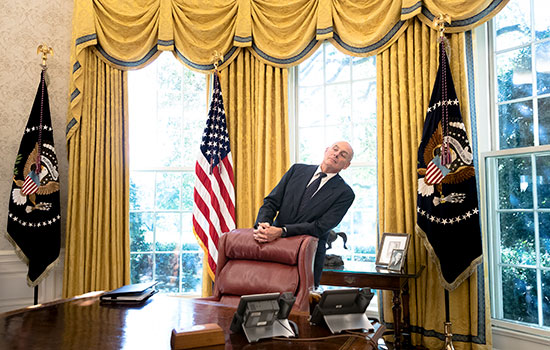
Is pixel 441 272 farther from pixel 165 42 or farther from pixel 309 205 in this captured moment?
pixel 165 42

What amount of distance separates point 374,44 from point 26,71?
3.25 meters

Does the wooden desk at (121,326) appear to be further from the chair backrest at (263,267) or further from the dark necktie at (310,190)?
the dark necktie at (310,190)

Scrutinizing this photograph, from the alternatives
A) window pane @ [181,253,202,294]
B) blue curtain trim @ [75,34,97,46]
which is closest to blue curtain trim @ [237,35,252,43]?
blue curtain trim @ [75,34,97,46]

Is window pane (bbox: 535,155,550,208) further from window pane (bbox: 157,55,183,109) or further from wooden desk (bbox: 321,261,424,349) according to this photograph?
window pane (bbox: 157,55,183,109)

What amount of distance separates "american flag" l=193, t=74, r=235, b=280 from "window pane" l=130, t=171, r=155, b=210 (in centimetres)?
61

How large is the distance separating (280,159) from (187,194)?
1059 mm

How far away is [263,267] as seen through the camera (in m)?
2.47

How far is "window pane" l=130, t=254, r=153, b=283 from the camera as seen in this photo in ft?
15.1

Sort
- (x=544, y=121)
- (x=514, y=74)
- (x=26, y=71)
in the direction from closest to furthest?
(x=544, y=121) < (x=514, y=74) < (x=26, y=71)

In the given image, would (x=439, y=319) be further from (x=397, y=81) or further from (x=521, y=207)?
(x=397, y=81)

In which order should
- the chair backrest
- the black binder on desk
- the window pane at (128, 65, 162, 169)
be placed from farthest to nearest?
the window pane at (128, 65, 162, 169) → the chair backrest → the black binder on desk

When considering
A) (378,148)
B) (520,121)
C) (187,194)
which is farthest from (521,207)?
(187,194)

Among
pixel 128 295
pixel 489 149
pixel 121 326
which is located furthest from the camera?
pixel 489 149

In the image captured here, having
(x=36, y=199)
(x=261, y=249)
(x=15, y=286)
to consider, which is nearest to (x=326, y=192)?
(x=261, y=249)
